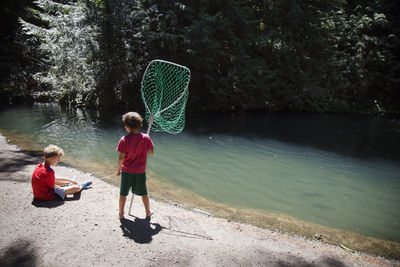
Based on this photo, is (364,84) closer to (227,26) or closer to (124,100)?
(227,26)

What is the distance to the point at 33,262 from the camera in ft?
10.9

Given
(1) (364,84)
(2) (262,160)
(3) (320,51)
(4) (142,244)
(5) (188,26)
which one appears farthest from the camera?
(1) (364,84)

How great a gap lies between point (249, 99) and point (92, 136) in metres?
11.6

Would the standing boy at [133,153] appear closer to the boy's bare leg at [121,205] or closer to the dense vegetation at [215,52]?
the boy's bare leg at [121,205]

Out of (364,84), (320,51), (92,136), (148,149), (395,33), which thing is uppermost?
(395,33)

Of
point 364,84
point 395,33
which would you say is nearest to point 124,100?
point 364,84

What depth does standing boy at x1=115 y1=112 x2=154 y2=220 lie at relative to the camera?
4.14 m

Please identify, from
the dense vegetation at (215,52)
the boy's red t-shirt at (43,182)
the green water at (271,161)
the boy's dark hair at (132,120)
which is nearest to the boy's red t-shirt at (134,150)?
the boy's dark hair at (132,120)

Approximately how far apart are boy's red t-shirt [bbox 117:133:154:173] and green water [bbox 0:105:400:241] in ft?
9.29

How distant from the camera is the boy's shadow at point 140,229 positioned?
4.03m

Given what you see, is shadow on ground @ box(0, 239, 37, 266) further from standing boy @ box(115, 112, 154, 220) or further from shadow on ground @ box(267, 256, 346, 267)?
shadow on ground @ box(267, 256, 346, 267)

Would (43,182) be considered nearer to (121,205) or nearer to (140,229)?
(121,205)

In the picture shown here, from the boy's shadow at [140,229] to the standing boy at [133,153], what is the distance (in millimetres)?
374

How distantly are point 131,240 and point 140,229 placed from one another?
328mm
